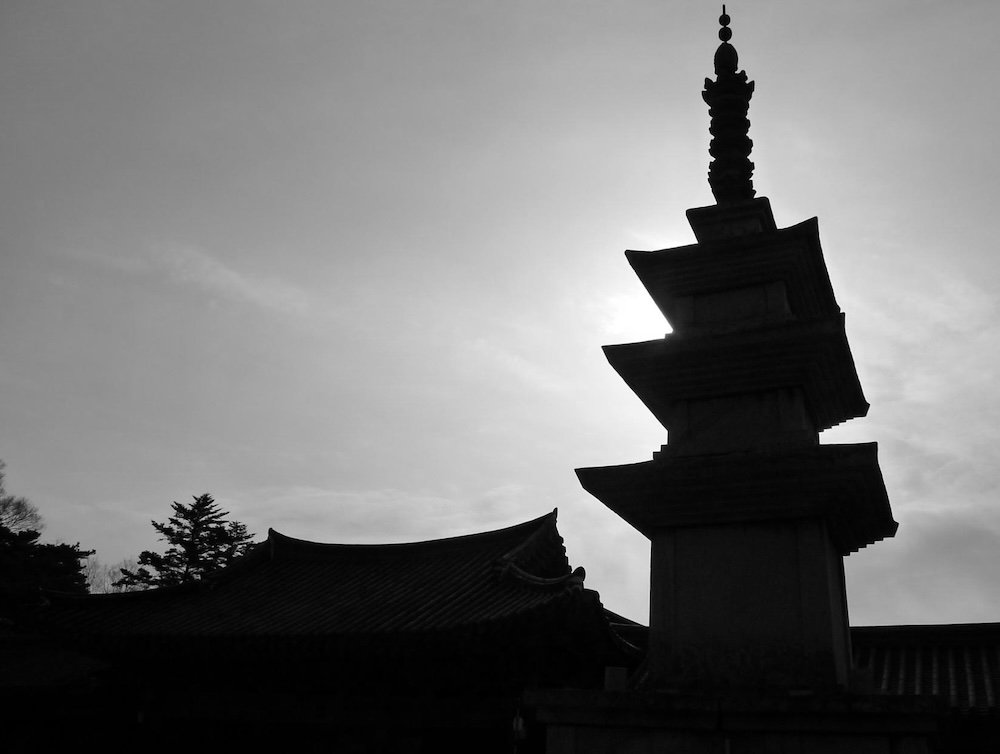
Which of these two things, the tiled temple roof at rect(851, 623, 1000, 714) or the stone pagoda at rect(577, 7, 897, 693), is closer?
the stone pagoda at rect(577, 7, 897, 693)

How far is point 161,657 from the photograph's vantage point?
599 inches

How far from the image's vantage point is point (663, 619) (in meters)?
9.37

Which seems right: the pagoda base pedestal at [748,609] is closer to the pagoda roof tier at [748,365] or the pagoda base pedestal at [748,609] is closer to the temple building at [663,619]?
the temple building at [663,619]

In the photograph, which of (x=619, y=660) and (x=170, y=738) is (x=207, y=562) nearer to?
(x=170, y=738)

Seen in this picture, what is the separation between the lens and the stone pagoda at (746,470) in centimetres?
888

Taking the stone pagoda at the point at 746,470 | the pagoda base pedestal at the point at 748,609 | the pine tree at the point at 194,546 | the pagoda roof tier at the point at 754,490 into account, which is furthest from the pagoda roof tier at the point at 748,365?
the pine tree at the point at 194,546

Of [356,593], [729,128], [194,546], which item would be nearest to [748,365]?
[729,128]

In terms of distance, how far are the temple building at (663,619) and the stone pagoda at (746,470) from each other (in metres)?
0.03

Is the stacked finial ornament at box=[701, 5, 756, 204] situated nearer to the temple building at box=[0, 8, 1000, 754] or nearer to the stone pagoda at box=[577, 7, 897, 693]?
the temple building at box=[0, 8, 1000, 754]

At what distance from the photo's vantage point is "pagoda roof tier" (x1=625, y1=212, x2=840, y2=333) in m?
10.5

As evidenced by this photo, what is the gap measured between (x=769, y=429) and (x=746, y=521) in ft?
3.95

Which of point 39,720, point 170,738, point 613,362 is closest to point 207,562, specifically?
point 39,720

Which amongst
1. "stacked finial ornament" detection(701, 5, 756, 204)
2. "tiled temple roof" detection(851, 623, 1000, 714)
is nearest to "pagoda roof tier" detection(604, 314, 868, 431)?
"stacked finial ornament" detection(701, 5, 756, 204)

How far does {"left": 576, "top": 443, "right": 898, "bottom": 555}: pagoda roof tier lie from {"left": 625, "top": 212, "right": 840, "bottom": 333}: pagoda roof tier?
2281mm
